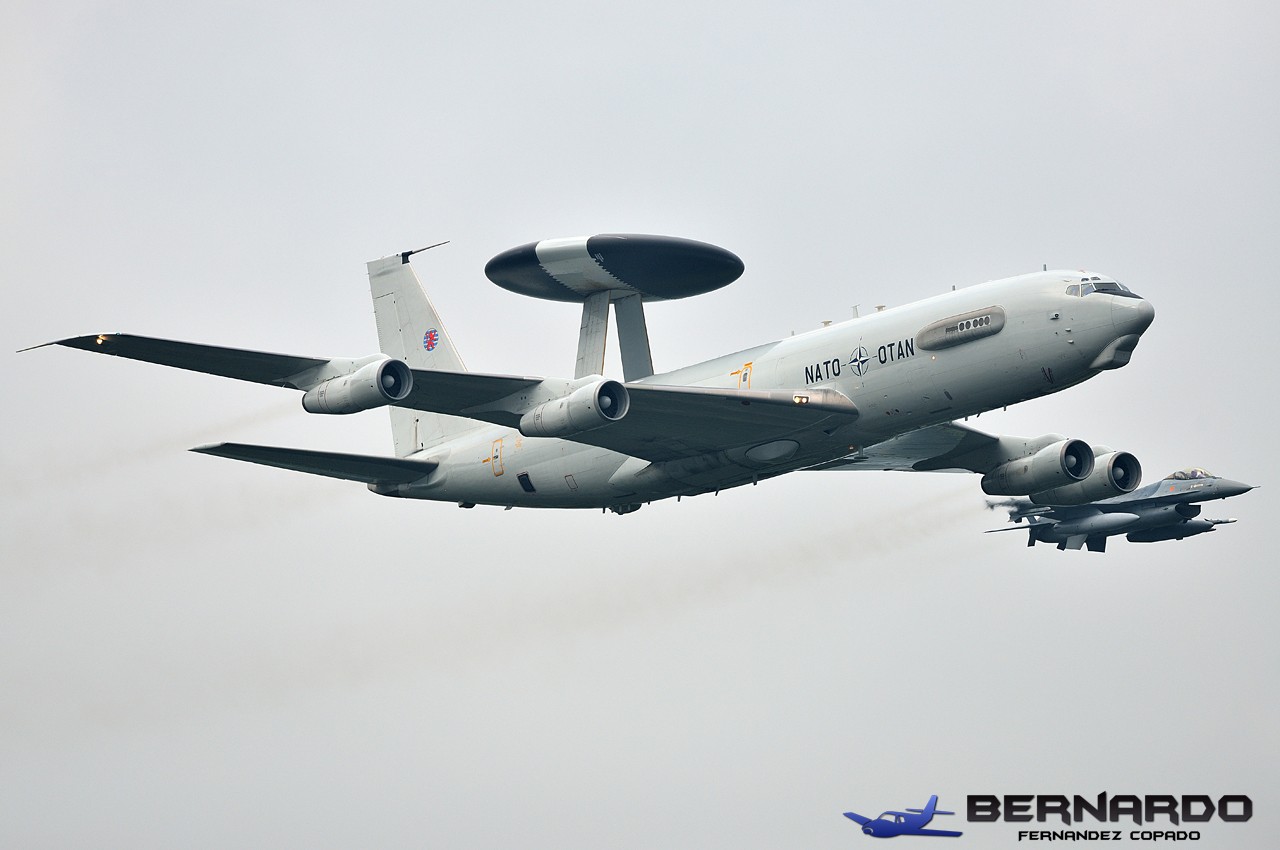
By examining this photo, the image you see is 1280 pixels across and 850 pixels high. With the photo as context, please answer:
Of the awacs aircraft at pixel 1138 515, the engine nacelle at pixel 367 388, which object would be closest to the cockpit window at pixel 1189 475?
the awacs aircraft at pixel 1138 515

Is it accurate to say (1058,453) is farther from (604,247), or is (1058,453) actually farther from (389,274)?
(389,274)

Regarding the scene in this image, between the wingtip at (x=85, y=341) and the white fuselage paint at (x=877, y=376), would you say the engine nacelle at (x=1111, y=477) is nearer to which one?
the white fuselage paint at (x=877, y=376)

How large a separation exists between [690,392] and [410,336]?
58.9ft

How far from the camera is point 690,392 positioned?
4553cm

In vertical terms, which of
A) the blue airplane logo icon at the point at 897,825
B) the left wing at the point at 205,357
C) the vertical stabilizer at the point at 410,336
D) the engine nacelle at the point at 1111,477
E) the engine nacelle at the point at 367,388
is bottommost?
the blue airplane logo icon at the point at 897,825

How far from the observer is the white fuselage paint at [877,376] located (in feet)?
145

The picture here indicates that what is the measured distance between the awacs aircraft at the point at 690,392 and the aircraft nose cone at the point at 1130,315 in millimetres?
58

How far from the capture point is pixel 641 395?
45719mm

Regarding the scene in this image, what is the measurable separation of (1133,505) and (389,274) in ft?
110

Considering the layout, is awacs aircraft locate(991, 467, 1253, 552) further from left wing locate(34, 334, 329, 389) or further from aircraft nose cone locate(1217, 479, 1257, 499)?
left wing locate(34, 334, 329, 389)

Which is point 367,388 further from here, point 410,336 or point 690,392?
point 410,336

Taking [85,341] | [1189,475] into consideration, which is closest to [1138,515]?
[1189,475]

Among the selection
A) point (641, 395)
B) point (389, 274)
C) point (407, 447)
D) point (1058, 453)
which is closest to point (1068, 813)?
point (1058, 453)

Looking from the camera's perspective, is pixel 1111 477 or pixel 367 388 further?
pixel 1111 477
